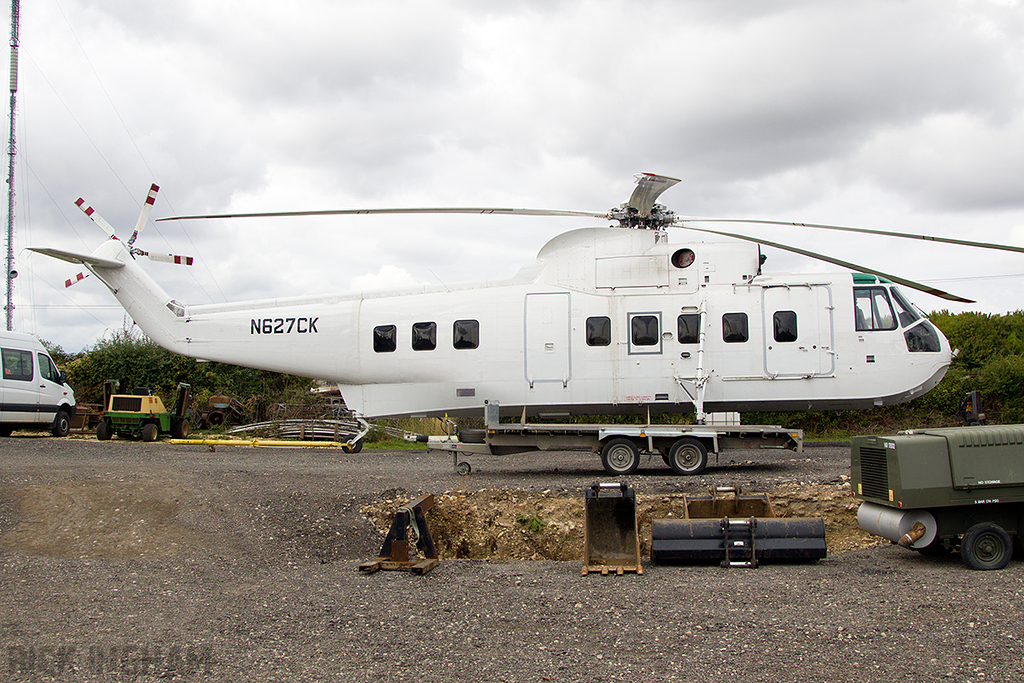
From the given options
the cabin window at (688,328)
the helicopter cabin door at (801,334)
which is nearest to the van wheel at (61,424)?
the cabin window at (688,328)

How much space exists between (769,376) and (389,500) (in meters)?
7.47

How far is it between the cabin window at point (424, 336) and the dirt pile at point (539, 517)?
436cm

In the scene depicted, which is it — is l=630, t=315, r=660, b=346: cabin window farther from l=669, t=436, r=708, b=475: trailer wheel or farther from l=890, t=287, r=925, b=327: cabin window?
l=890, t=287, r=925, b=327: cabin window

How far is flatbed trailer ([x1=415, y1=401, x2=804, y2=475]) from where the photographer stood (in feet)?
38.3

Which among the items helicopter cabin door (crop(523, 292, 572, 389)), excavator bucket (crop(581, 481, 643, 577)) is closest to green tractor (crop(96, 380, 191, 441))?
helicopter cabin door (crop(523, 292, 572, 389))

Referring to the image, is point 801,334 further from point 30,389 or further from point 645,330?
point 30,389

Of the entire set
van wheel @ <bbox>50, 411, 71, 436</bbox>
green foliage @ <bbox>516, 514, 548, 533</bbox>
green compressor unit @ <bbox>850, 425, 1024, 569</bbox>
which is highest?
van wheel @ <bbox>50, 411, 71, 436</bbox>

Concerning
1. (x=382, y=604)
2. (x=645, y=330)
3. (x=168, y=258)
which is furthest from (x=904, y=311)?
(x=168, y=258)

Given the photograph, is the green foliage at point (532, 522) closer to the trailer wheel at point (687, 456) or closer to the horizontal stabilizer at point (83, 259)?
the trailer wheel at point (687, 456)

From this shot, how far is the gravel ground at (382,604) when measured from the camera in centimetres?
505

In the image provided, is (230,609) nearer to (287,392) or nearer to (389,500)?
(389,500)

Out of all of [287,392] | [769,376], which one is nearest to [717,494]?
[769,376]

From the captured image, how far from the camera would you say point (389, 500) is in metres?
10.0

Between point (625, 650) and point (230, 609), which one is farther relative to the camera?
point (230, 609)
